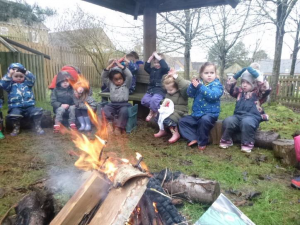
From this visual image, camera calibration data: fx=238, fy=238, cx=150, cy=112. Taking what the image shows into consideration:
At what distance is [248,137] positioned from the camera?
4281 millimetres

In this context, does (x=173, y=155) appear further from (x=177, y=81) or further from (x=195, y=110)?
(x=177, y=81)

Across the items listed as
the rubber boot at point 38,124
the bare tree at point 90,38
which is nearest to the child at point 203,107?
the rubber boot at point 38,124

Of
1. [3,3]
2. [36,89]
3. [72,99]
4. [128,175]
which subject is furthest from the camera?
[3,3]

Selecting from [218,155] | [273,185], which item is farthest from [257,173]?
[218,155]

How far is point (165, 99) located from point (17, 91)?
126 inches

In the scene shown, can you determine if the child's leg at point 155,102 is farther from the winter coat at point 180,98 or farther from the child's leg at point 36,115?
the child's leg at point 36,115

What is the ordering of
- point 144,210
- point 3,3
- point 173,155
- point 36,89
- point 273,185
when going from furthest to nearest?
point 3,3, point 36,89, point 173,155, point 273,185, point 144,210

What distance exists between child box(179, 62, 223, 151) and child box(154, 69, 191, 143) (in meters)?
0.18

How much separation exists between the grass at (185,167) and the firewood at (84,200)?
0.41 m

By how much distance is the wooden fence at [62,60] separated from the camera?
13.0m

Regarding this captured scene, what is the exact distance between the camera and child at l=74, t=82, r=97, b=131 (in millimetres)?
5527

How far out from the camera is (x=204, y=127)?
175 inches

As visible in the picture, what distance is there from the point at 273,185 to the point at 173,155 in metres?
1.58

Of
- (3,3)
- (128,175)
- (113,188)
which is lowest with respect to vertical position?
(113,188)
